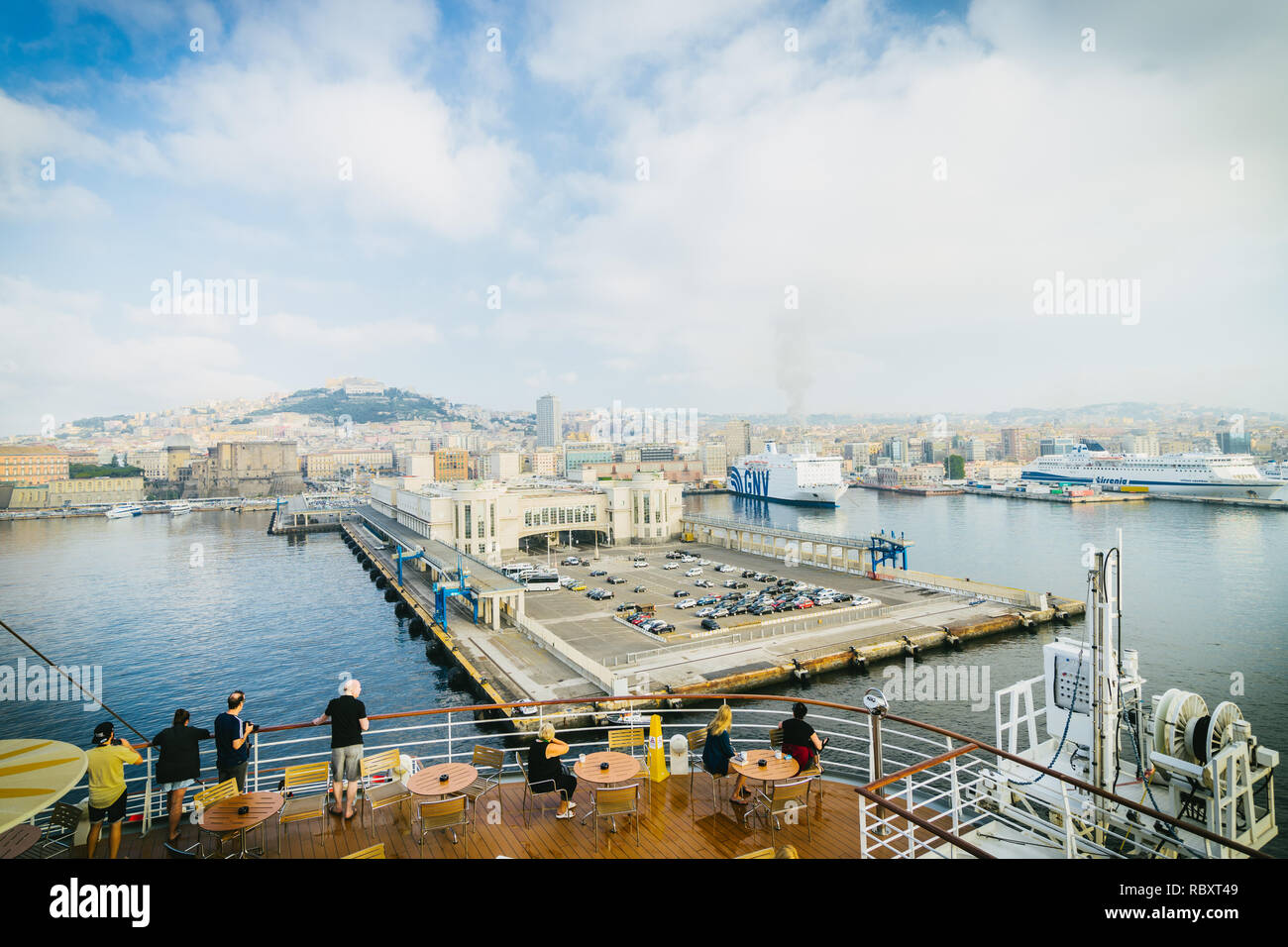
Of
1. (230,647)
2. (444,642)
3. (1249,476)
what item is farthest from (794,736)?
(1249,476)

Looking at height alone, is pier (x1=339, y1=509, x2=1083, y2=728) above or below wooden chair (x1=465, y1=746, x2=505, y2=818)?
below

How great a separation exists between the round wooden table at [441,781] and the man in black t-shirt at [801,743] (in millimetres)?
1950

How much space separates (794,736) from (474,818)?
6.77 feet

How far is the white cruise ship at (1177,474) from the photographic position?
2207 inches

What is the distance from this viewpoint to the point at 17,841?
2.80 meters

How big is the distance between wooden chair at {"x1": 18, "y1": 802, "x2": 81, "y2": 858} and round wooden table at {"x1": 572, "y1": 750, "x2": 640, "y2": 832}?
9.06ft

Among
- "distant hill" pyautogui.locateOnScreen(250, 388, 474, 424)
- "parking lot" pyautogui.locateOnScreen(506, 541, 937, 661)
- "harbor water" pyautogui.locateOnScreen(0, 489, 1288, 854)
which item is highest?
"distant hill" pyautogui.locateOnScreen(250, 388, 474, 424)

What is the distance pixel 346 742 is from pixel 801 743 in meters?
2.85

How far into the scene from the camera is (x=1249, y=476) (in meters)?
56.7

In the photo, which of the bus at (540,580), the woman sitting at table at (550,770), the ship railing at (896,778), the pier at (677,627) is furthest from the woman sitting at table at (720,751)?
the bus at (540,580)

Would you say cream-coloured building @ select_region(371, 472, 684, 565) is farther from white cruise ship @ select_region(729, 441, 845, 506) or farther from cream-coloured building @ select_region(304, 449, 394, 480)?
cream-coloured building @ select_region(304, 449, 394, 480)

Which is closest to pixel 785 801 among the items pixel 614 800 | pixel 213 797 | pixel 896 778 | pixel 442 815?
pixel 614 800

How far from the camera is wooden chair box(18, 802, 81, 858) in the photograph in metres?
3.46

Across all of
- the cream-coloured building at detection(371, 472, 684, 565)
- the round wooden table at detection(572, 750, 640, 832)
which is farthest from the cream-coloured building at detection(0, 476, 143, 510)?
the round wooden table at detection(572, 750, 640, 832)
